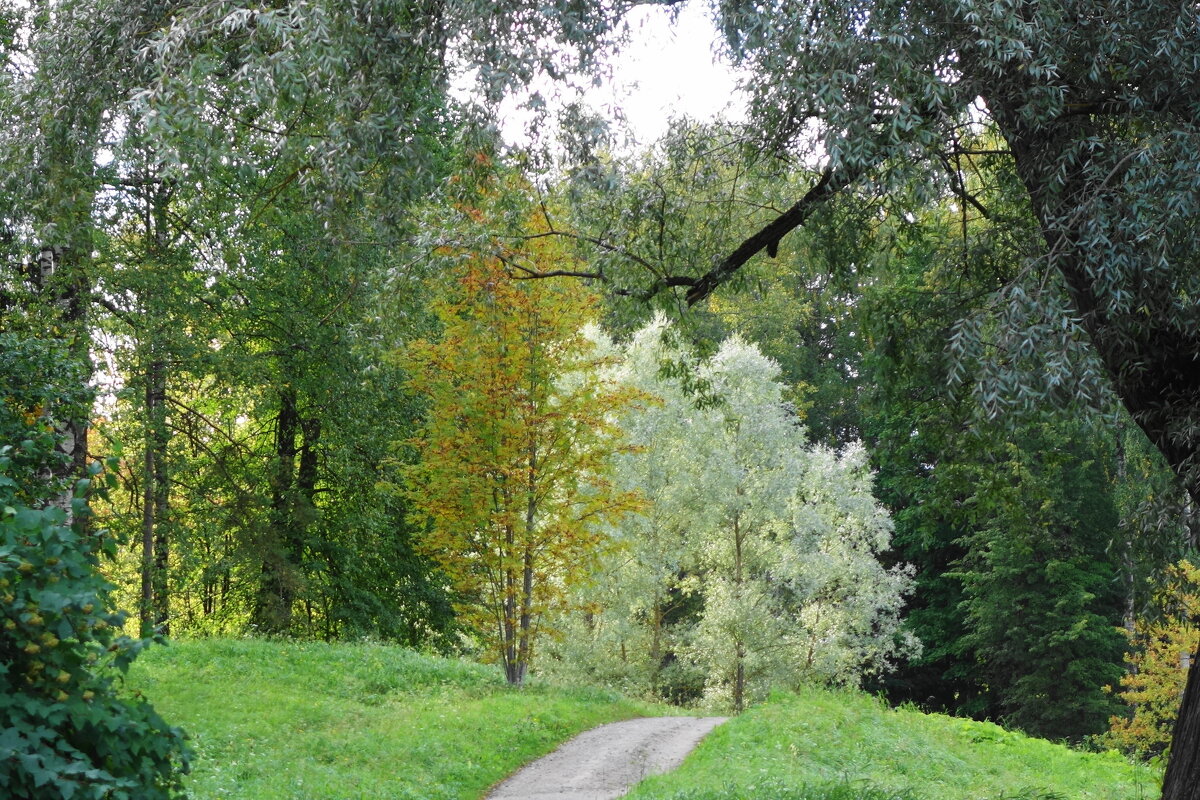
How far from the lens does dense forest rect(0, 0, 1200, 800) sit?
19.1ft

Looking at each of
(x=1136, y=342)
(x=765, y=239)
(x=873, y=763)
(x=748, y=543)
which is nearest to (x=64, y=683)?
(x=1136, y=342)

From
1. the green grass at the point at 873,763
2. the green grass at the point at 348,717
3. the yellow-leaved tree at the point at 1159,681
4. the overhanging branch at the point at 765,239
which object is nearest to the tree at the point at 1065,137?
the overhanging branch at the point at 765,239

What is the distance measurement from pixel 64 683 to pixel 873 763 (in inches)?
374

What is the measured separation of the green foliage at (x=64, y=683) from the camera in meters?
2.99

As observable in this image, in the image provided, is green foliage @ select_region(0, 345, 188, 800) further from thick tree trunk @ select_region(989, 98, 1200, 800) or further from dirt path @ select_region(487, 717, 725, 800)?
dirt path @ select_region(487, 717, 725, 800)

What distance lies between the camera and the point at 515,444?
14320mm

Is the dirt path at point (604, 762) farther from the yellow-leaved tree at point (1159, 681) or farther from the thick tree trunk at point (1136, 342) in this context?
the yellow-leaved tree at point (1159, 681)

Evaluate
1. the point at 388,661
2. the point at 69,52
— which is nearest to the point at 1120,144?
the point at 69,52

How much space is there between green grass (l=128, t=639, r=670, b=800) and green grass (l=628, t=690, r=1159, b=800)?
2029 millimetres

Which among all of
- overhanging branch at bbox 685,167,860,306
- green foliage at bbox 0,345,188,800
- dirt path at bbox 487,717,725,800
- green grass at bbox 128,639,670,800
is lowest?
dirt path at bbox 487,717,725,800

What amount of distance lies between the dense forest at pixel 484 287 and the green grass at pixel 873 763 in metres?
2.50

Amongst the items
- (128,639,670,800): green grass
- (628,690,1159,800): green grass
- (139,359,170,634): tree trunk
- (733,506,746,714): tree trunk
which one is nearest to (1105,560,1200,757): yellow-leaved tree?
(628,690,1159,800): green grass

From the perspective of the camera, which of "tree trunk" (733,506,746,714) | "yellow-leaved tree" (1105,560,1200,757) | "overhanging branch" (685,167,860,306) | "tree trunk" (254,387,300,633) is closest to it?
"overhanging branch" (685,167,860,306)

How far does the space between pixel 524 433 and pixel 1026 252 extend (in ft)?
25.8
